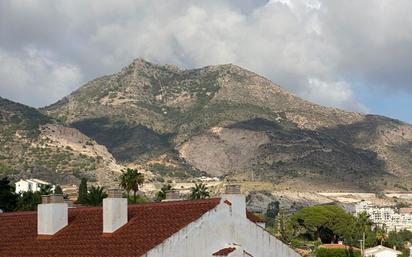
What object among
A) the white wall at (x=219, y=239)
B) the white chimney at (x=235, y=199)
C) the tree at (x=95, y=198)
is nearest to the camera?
the white wall at (x=219, y=239)

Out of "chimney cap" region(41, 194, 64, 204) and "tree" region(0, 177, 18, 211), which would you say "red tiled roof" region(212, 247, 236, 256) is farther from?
"tree" region(0, 177, 18, 211)

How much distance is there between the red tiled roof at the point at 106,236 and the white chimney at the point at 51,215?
314mm

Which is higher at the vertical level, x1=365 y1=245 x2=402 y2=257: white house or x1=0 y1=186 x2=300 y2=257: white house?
x1=0 y1=186 x2=300 y2=257: white house

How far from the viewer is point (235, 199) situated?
28.7 meters

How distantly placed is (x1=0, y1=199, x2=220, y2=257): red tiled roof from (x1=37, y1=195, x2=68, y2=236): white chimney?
1.03 ft

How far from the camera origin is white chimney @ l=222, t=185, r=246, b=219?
93.6 ft

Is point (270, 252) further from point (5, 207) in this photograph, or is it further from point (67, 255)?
point (5, 207)

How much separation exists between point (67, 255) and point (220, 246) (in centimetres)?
613

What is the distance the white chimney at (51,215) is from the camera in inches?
1182

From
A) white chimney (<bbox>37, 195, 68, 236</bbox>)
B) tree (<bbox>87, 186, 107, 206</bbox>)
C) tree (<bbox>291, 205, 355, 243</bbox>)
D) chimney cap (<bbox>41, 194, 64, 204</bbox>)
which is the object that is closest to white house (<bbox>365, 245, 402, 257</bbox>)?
tree (<bbox>291, 205, 355, 243</bbox>)

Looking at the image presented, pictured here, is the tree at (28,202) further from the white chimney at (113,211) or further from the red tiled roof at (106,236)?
the white chimney at (113,211)

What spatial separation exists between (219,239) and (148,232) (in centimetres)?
300

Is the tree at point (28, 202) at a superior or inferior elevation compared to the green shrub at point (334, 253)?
superior

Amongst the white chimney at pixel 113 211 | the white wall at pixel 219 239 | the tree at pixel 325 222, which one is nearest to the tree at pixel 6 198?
the white chimney at pixel 113 211
